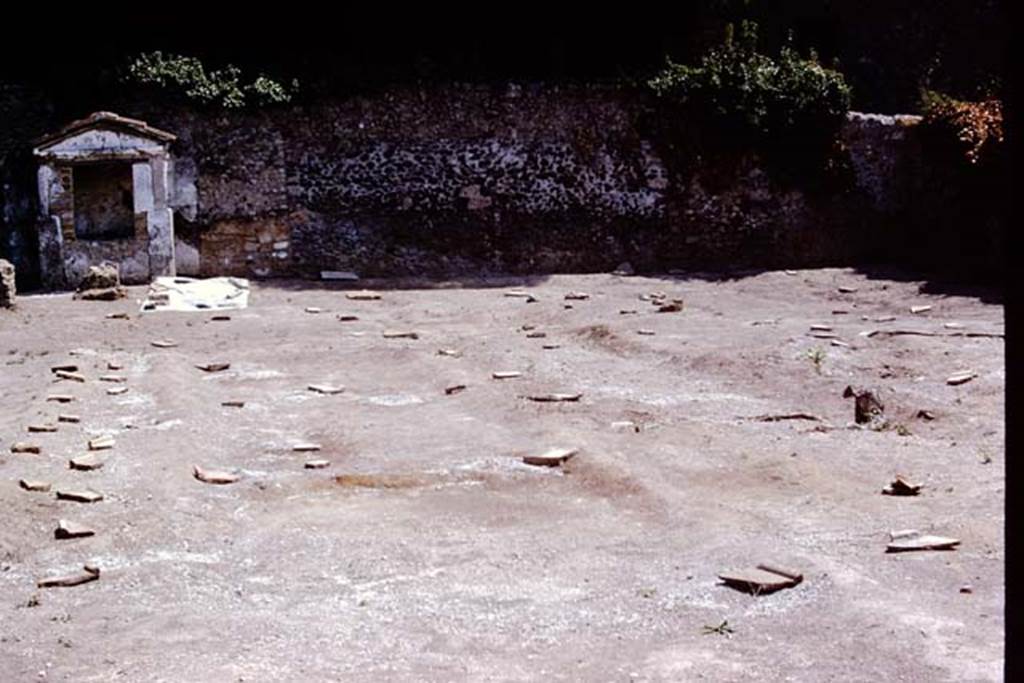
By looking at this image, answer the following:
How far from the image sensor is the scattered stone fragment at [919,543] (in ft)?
22.9

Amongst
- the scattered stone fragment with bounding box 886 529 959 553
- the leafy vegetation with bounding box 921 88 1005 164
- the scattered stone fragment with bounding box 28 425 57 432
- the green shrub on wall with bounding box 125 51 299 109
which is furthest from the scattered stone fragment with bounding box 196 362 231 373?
the leafy vegetation with bounding box 921 88 1005 164

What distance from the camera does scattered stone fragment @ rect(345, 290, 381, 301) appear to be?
19.2 meters

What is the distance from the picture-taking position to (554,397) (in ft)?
38.3

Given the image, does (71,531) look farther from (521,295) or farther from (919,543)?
(521,295)

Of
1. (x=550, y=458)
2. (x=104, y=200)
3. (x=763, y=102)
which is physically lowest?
(x=550, y=458)

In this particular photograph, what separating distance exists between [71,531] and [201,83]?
50.2 feet

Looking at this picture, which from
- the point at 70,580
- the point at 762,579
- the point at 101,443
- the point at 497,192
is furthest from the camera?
the point at 497,192

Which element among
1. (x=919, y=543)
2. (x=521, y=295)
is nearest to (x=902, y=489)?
(x=919, y=543)

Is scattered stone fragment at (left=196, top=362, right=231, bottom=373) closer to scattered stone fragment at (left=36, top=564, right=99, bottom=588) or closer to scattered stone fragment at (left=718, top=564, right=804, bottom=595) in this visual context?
scattered stone fragment at (left=36, top=564, right=99, bottom=588)

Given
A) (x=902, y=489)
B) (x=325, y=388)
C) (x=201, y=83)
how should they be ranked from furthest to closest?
(x=201, y=83), (x=325, y=388), (x=902, y=489)

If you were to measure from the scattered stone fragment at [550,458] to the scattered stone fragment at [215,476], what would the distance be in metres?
2.02

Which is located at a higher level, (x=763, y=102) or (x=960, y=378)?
(x=763, y=102)

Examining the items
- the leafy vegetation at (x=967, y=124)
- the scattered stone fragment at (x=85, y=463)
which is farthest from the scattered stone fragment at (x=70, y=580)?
the leafy vegetation at (x=967, y=124)

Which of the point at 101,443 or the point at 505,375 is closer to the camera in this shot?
the point at 101,443
